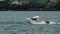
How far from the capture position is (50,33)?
2694cm

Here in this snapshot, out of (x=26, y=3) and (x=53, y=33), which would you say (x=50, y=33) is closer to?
(x=53, y=33)

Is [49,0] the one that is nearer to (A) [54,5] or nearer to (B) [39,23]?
(A) [54,5]

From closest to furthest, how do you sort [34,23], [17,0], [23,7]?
[34,23] < [23,7] < [17,0]

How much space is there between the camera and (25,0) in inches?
3536

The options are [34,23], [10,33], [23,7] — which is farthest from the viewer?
[23,7]

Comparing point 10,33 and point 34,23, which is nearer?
point 10,33

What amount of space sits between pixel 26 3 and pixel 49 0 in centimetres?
627

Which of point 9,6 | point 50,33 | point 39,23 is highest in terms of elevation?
point 50,33

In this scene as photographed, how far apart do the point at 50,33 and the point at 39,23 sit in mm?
10595

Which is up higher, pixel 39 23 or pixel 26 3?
pixel 39 23

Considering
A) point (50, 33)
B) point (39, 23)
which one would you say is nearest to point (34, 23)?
point (39, 23)

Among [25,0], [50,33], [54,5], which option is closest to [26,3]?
[25,0]

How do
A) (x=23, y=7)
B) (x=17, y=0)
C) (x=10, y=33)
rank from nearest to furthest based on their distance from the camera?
(x=10, y=33)
(x=23, y=7)
(x=17, y=0)

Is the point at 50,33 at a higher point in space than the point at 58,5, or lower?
higher
